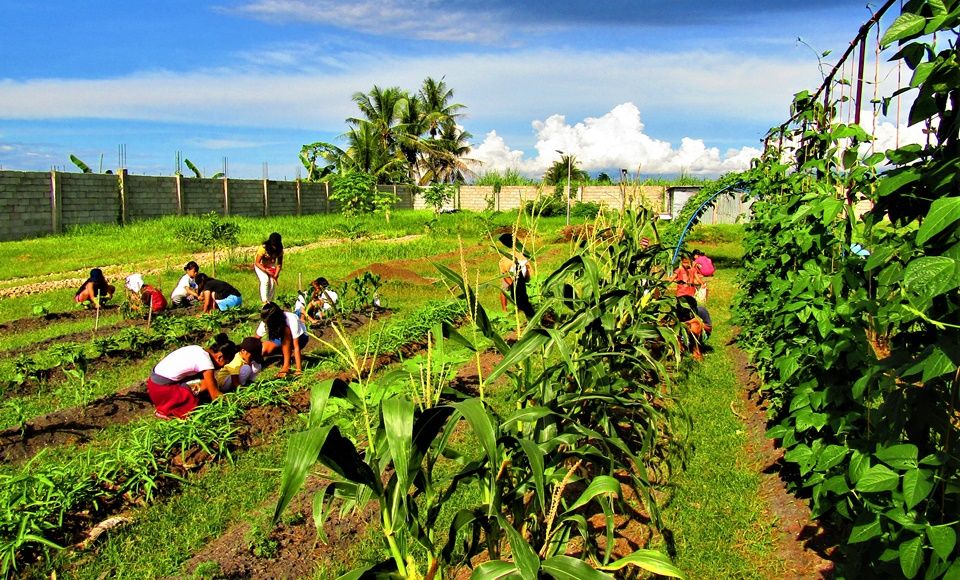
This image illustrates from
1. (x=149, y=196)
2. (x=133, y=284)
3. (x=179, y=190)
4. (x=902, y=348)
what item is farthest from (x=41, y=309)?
(x=179, y=190)

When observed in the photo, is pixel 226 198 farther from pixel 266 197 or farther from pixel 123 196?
pixel 123 196

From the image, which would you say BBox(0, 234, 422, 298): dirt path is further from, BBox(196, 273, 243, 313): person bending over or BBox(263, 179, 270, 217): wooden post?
BBox(263, 179, 270, 217): wooden post

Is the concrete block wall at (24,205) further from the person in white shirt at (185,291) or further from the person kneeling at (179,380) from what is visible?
the person kneeling at (179,380)

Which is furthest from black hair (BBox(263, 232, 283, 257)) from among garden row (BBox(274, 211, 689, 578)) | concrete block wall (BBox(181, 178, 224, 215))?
concrete block wall (BBox(181, 178, 224, 215))

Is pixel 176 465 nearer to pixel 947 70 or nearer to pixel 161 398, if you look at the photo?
pixel 161 398

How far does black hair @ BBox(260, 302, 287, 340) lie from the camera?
281 inches

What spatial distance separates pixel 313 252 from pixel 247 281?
4.60 meters

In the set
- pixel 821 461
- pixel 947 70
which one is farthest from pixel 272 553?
pixel 947 70

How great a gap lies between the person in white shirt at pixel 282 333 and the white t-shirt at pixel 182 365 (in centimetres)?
111

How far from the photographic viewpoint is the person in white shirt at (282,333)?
7.20 metres

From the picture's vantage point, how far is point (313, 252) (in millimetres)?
18172

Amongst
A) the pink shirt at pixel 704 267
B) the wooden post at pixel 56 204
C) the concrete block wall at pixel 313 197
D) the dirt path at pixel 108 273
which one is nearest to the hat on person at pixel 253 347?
the pink shirt at pixel 704 267

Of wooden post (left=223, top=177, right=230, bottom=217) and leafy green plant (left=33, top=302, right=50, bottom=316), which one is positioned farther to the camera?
wooden post (left=223, top=177, right=230, bottom=217)

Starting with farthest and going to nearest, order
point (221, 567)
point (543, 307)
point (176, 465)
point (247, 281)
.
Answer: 1. point (247, 281)
2. point (176, 465)
3. point (221, 567)
4. point (543, 307)
